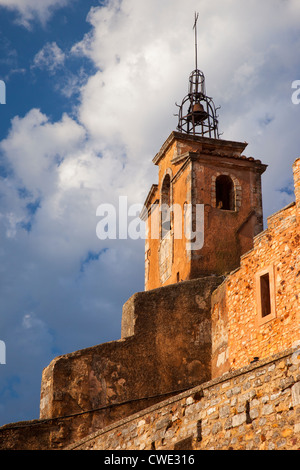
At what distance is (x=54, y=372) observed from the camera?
640 inches

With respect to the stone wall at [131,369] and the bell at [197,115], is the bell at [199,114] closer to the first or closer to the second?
the bell at [197,115]

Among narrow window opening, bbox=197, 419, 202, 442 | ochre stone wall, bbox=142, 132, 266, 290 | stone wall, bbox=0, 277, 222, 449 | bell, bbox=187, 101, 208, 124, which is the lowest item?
narrow window opening, bbox=197, 419, 202, 442

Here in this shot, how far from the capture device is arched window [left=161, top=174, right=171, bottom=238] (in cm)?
2258

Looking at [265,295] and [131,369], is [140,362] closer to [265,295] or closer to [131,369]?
[131,369]

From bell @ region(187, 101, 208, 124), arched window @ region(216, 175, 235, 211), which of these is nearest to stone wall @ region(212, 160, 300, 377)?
arched window @ region(216, 175, 235, 211)

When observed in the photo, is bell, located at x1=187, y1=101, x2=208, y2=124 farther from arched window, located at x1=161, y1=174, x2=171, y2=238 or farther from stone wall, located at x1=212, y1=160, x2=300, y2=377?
stone wall, located at x1=212, y1=160, x2=300, y2=377

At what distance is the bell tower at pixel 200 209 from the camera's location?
65.2 feet

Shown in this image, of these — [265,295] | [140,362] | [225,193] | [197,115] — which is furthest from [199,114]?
Answer: [265,295]

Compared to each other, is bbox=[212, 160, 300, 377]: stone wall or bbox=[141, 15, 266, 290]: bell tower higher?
bbox=[141, 15, 266, 290]: bell tower

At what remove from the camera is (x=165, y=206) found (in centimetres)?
2294

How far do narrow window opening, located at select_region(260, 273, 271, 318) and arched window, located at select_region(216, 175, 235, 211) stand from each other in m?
5.71

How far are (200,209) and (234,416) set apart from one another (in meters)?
11.4

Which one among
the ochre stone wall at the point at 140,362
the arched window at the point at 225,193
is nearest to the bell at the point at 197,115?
the arched window at the point at 225,193

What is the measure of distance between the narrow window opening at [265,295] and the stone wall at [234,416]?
4.83 metres
